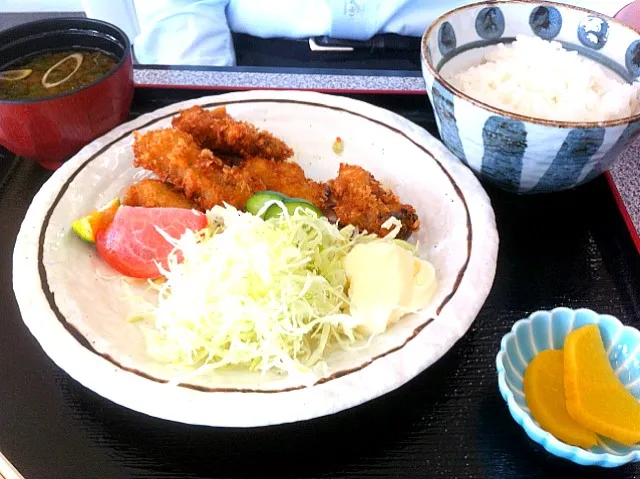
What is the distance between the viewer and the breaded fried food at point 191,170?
142 cm

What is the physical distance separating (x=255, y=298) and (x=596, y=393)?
676mm

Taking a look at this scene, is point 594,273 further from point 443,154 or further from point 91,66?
point 91,66

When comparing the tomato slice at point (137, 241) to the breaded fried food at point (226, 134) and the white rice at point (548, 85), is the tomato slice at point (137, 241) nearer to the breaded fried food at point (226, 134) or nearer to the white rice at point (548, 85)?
the breaded fried food at point (226, 134)

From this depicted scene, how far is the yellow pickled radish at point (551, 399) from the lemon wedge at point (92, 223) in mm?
985

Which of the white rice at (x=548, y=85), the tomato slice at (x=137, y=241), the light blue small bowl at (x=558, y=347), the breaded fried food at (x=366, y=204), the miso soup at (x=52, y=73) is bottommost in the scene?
the light blue small bowl at (x=558, y=347)

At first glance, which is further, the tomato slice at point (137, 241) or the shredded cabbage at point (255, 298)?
the tomato slice at point (137, 241)

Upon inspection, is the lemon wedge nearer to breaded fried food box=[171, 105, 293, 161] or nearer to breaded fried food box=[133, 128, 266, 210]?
breaded fried food box=[133, 128, 266, 210]

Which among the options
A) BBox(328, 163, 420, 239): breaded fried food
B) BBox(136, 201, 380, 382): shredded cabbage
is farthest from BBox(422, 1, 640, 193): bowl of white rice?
BBox(136, 201, 380, 382): shredded cabbage

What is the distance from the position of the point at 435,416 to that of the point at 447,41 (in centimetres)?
100

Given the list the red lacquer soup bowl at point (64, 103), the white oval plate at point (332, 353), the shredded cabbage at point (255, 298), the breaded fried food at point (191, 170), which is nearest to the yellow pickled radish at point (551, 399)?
the white oval plate at point (332, 353)

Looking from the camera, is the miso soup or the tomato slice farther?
the miso soup

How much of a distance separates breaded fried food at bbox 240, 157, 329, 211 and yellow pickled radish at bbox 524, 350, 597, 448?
2.15 ft

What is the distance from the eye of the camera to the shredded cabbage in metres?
1.12

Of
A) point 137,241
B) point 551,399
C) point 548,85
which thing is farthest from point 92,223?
point 548,85
